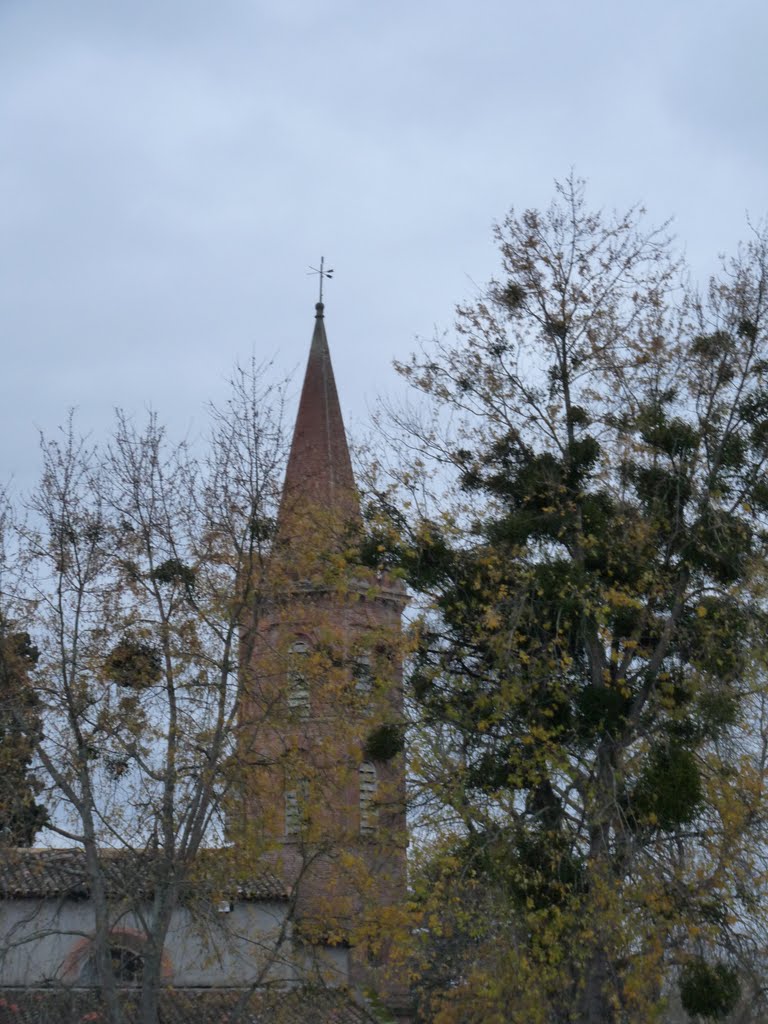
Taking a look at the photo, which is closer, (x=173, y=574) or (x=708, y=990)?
(x=708, y=990)

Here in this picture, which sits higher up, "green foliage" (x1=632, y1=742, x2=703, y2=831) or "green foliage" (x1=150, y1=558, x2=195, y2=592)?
"green foliage" (x1=150, y1=558, x2=195, y2=592)

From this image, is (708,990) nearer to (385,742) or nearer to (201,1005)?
(385,742)

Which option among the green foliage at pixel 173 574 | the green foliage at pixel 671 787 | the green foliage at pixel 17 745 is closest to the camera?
the green foliage at pixel 671 787

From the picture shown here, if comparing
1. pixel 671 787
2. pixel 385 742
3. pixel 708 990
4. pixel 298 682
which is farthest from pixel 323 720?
pixel 708 990

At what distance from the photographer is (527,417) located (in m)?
18.3

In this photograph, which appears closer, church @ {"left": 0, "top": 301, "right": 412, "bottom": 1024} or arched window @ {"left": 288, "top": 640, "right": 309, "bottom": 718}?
church @ {"left": 0, "top": 301, "right": 412, "bottom": 1024}

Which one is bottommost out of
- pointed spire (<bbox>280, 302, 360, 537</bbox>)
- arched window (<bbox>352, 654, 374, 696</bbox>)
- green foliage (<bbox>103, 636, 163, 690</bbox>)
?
green foliage (<bbox>103, 636, 163, 690</bbox>)

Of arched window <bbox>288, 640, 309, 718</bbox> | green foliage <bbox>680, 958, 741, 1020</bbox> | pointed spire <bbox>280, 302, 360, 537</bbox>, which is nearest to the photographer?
green foliage <bbox>680, 958, 741, 1020</bbox>

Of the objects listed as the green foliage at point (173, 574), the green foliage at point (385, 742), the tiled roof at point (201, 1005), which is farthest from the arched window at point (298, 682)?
the tiled roof at point (201, 1005)

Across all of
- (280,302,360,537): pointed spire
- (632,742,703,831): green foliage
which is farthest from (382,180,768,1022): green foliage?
(280,302,360,537): pointed spire

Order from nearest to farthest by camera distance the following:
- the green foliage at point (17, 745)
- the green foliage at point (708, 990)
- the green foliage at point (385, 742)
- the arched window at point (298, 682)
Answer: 1. the green foliage at point (708, 990)
2. the green foliage at point (17, 745)
3. the arched window at point (298, 682)
4. the green foliage at point (385, 742)

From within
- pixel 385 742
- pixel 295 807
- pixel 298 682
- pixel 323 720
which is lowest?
pixel 295 807

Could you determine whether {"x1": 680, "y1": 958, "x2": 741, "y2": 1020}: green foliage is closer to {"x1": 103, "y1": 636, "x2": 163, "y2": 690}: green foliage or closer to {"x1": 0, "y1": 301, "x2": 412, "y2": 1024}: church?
{"x1": 0, "y1": 301, "x2": 412, "y2": 1024}: church

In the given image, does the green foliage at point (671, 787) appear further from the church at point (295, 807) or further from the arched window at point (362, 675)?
the arched window at point (362, 675)
